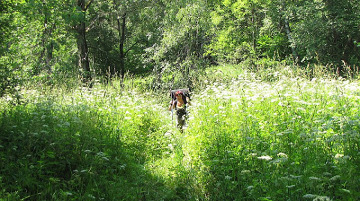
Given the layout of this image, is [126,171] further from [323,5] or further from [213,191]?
[323,5]

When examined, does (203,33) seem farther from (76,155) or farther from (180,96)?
(76,155)

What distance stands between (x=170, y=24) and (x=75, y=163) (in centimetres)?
1216

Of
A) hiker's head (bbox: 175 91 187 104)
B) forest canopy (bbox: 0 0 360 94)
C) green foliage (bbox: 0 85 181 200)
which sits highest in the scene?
forest canopy (bbox: 0 0 360 94)

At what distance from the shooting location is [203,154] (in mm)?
5074

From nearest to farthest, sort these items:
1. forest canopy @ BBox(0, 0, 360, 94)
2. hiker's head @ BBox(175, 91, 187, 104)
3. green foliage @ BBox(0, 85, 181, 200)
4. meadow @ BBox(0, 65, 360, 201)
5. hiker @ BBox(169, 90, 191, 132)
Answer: meadow @ BBox(0, 65, 360, 201)
green foliage @ BBox(0, 85, 181, 200)
hiker @ BBox(169, 90, 191, 132)
hiker's head @ BBox(175, 91, 187, 104)
forest canopy @ BBox(0, 0, 360, 94)

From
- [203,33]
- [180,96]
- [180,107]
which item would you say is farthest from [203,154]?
[203,33]

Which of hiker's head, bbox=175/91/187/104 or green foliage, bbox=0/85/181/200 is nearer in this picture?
green foliage, bbox=0/85/181/200

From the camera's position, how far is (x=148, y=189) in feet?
15.9

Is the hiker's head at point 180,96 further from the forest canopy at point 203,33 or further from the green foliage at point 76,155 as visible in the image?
the forest canopy at point 203,33

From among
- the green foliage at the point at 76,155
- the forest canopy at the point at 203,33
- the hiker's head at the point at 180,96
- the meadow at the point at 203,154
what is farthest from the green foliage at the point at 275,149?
the forest canopy at the point at 203,33

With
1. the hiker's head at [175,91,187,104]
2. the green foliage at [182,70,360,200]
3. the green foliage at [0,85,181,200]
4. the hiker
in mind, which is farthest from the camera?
the hiker's head at [175,91,187,104]

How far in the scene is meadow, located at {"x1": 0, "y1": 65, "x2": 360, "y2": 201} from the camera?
3762mm

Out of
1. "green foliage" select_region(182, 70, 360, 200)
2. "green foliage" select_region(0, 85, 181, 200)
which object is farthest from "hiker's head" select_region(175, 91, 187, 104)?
"green foliage" select_region(182, 70, 360, 200)

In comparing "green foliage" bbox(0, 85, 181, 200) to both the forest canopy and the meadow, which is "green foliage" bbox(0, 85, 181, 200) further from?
the forest canopy
